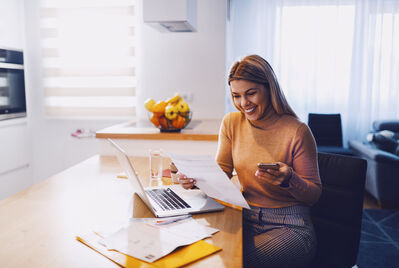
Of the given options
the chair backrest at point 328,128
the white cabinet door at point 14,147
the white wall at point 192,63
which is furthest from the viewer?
the chair backrest at point 328,128

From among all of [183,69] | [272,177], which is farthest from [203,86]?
[272,177]

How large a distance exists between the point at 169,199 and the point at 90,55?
3.00 meters

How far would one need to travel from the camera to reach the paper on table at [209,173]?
121 cm

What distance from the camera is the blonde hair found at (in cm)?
146

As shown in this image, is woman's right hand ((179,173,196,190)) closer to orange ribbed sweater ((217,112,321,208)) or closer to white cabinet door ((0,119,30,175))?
orange ribbed sweater ((217,112,321,208))

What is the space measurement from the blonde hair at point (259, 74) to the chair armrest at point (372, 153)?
8.06 feet

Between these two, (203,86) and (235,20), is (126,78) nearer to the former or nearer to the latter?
(203,86)

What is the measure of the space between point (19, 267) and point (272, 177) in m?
0.80

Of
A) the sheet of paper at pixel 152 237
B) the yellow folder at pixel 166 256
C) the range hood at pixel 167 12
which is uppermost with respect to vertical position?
the range hood at pixel 167 12

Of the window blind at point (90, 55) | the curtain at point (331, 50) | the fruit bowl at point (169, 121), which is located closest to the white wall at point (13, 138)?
the window blind at point (90, 55)

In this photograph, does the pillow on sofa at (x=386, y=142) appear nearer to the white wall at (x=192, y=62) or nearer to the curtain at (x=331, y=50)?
the curtain at (x=331, y=50)

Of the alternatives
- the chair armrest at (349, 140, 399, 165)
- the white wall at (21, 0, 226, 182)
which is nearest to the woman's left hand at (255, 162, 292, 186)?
the white wall at (21, 0, 226, 182)

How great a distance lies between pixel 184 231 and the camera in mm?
1091

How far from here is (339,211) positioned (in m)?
1.44
